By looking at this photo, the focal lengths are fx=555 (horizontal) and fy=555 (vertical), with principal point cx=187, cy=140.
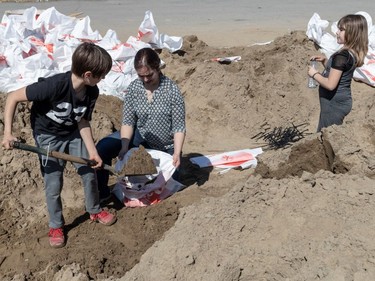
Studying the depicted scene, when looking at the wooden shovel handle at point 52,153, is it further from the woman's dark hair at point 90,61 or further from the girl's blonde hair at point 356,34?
the girl's blonde hair at point 356,34

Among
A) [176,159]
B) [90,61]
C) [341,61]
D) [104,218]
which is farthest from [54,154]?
[341,61]

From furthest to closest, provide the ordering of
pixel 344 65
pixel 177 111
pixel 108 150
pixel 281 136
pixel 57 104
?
pixel 281 136 < pixel 108 150 < pixel 177 111 < pixel 344 65 < pixel 57 104

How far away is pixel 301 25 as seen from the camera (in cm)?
1292

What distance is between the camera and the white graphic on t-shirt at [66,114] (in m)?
3.84

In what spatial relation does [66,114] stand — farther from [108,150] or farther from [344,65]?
[344,65]

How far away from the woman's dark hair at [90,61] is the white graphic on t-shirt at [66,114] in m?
0.26

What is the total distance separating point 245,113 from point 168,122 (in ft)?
8.01

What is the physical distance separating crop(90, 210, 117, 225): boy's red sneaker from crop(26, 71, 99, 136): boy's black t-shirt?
77 centimetres

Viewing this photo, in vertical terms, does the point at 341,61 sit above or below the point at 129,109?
above

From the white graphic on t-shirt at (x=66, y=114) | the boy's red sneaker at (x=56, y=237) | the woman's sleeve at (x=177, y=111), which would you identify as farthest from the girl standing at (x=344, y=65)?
the boy's red sneaker at (x=56, y=237)

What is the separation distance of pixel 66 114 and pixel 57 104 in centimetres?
10

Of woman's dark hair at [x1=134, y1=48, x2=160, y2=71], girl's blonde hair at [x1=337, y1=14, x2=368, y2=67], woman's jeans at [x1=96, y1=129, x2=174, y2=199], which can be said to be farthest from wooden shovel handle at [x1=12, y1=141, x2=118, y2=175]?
girl's blonde hair at [x1=337, y1=14, x2=368, y2=67]

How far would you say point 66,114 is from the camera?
12.7 feet

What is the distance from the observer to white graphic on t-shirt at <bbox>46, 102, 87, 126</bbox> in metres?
3.84
